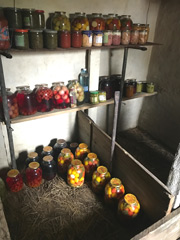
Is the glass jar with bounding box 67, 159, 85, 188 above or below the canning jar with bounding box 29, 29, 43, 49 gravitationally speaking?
below

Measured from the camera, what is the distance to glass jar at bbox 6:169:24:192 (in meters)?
1.58

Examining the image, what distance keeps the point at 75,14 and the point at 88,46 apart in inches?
10.1

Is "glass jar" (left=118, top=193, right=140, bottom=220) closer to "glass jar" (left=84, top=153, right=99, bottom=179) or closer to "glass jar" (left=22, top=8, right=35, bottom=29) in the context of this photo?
"glass jar" (left=84, top=153, right=99, bottom=179)

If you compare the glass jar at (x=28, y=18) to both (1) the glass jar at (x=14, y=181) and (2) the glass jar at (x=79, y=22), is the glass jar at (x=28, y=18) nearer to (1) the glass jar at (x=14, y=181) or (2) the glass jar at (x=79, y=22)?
(2) the glass jar at (x=79, y=22)

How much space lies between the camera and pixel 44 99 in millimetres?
1606

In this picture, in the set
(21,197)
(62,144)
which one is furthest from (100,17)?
(21,197)

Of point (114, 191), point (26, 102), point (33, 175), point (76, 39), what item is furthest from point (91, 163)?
point (76, 39)

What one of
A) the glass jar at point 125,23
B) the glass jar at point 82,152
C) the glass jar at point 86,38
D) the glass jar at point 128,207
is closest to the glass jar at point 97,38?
the glass jar at point 86,38

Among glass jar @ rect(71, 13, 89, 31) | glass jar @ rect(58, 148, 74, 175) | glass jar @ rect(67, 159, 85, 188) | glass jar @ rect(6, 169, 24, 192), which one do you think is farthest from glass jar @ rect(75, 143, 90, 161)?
glass jar @ rect(71, 13, 89, 31)

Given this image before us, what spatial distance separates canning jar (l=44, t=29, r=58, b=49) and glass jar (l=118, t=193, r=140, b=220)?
1155mm

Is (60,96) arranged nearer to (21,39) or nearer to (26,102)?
(26,102)

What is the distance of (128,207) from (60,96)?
0.98m

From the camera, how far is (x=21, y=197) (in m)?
1.61

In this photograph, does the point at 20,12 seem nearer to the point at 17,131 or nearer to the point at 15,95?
the point at 15,95
